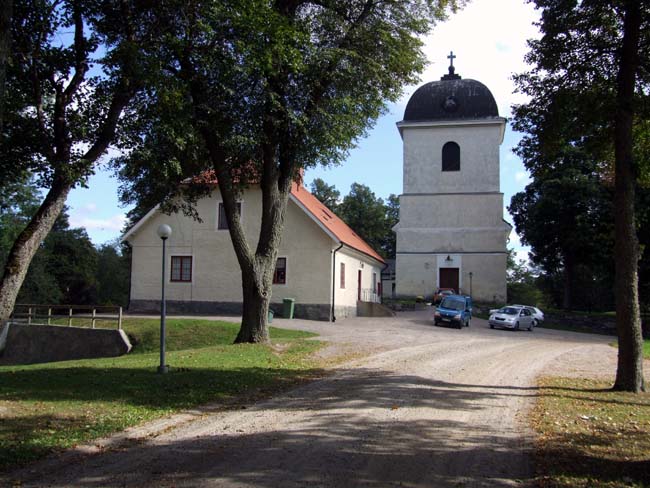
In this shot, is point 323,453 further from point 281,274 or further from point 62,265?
point 62,265

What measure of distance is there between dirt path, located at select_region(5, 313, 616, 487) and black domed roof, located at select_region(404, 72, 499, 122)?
34.1m

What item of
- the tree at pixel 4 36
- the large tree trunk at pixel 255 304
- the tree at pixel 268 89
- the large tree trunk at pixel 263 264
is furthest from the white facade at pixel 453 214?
the tree at pixel 4 36

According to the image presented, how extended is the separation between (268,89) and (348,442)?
1032 centimetres

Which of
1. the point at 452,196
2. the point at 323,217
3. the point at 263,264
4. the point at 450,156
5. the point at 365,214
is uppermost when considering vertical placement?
the point at 450,156

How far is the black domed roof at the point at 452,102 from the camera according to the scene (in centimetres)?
4284

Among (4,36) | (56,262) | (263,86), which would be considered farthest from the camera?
(56,262)

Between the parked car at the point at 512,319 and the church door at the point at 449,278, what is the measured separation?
11.3 meters

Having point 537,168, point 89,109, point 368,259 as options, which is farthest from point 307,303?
point 89,109

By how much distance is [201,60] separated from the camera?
13047 mm

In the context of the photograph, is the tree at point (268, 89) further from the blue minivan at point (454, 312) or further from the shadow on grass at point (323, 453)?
the blue minivan at point (454, 312)

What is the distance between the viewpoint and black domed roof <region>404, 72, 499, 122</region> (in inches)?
1687

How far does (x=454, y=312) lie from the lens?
2717 cm

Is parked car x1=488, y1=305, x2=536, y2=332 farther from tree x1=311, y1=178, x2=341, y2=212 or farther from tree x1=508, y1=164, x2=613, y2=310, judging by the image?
→ tree x1=311, y1=178, x2=341, y2=212

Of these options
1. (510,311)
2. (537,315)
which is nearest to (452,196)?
(537,315)
